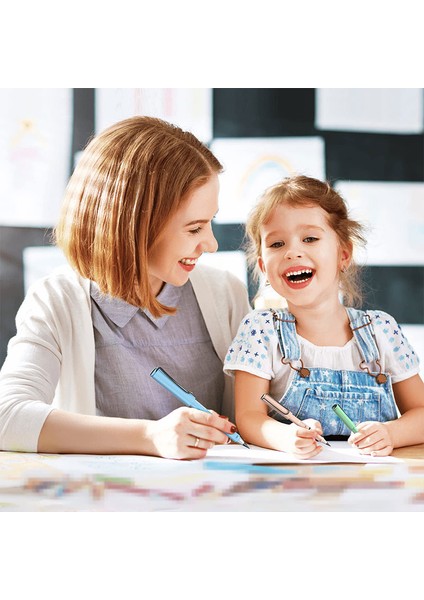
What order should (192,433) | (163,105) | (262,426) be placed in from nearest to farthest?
(192,433) → (262,426) → (163,105)

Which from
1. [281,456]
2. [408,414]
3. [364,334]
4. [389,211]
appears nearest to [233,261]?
[389,211]

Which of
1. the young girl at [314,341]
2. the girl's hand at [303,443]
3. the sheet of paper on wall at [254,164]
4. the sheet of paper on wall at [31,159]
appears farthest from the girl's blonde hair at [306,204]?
the sheet of paper on wall at [31,159]

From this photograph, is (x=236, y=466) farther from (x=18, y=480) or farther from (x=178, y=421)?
(x=18, y=480)

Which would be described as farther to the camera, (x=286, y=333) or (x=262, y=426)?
(x=286, y=333)

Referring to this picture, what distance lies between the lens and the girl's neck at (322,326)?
1.07 metres

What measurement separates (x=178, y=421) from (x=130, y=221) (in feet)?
0.95

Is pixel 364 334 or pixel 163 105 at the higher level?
pixel 163 105

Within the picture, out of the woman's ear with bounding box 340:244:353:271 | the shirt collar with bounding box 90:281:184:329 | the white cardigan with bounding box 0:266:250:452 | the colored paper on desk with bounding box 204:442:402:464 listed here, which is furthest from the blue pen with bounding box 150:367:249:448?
the woman's ear with bounding box 340:244:353:271

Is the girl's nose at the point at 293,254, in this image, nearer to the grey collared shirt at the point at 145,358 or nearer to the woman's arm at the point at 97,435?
the grey collared shirt at the point at 145,358

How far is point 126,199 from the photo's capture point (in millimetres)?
975

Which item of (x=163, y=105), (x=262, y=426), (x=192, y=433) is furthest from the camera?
(x=163, y=105)

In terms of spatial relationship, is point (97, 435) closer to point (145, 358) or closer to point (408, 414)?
point (145, 358)

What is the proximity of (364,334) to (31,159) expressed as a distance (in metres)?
0.73

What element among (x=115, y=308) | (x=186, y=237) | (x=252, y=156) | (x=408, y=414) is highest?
(x=252, y=156)
